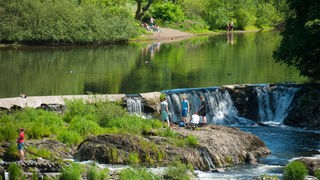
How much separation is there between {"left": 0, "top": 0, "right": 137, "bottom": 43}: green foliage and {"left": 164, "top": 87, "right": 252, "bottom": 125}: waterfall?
124ft

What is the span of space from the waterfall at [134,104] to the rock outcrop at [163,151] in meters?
7.17

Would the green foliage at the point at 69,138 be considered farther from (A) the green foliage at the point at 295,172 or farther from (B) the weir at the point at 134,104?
(A) the green foliage at the point at 295,172

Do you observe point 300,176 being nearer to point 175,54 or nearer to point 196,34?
point 175,54

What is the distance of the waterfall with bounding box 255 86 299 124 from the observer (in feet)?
137

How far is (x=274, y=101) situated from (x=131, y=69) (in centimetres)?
1693

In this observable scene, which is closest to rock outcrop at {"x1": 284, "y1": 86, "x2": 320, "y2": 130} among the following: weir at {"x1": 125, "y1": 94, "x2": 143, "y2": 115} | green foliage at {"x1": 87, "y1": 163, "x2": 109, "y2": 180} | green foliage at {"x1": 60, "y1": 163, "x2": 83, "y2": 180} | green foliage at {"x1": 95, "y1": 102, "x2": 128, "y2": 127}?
weir at {"x1": 125, "y1": 94, "x2": 143, "y2": 115}

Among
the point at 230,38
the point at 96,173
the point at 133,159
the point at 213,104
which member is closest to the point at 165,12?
the point at 230,38

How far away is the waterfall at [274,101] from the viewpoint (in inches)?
1640

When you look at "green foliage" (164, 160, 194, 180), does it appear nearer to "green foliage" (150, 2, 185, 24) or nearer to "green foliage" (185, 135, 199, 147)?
"green foliage" (185, 135, 199, 147)

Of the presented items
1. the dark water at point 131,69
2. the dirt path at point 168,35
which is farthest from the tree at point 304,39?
the dirt path at point 168,35

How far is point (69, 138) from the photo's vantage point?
29312 mm

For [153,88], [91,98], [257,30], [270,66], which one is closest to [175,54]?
[270,66]

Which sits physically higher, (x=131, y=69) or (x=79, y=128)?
(x=131, y=69)

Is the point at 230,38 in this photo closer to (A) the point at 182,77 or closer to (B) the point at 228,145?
(A) the point at 182,77
